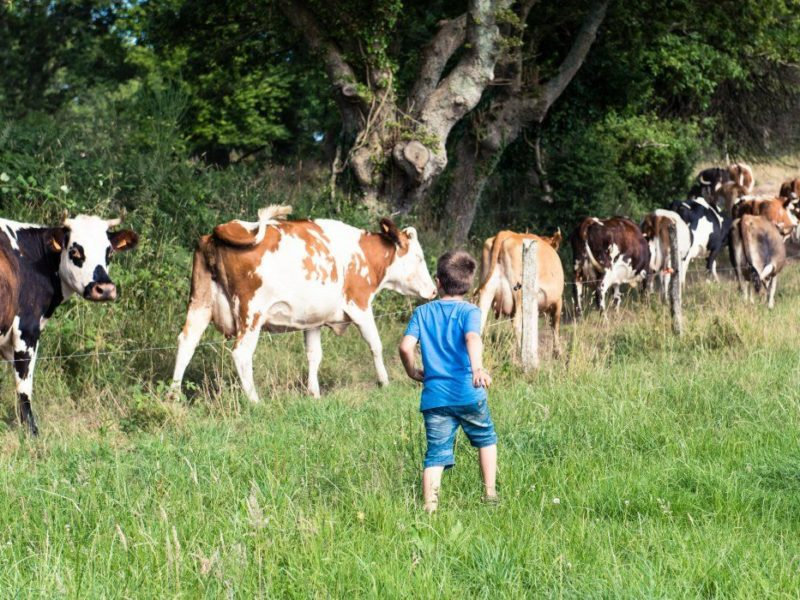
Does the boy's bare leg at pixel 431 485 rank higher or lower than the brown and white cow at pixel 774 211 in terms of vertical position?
lower

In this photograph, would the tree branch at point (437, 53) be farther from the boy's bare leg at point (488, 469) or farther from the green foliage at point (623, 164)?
the boy's bare leg at point (488, 469)

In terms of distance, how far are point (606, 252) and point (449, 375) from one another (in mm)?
9527

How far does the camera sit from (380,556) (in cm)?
469

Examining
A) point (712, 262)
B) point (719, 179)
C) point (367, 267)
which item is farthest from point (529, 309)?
point (719, 179)

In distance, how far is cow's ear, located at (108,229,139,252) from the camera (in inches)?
373

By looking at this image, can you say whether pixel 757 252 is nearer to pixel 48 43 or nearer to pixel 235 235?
pixel 235 235

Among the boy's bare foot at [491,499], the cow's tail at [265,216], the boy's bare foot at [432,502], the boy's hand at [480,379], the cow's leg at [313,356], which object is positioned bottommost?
the boy's bare foot at [491,499]

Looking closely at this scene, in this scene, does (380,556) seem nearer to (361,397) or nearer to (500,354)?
(361,397)

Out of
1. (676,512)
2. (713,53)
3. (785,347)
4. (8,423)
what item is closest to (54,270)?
(8,423)

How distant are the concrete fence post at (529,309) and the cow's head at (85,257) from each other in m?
3.84

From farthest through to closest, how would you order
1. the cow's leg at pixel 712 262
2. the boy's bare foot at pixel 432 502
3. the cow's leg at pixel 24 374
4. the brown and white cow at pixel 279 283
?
the cow's leg at pixel 712 262 → the brown and white cow at pixel 279 283 → the cow's leg at pixel 24 374 → the boy's bare foot at pixel 432 502

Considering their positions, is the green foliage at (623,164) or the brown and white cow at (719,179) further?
the brown and white cow at (719,179)

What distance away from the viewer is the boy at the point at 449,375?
5520mm

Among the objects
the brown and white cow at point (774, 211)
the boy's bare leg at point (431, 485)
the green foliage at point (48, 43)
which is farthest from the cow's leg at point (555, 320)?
the green foliage at point (48, 43)
